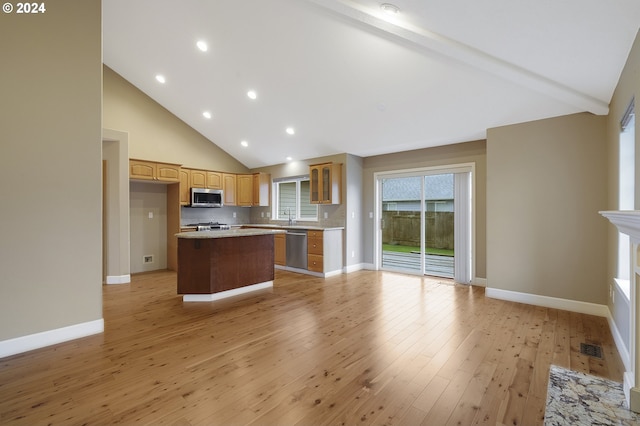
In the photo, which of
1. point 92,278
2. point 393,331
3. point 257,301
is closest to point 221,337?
point 257,301

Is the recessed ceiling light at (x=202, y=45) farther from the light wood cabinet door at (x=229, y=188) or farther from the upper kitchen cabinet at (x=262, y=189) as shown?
the upper kitchen cabinet at (x=262, y=189)

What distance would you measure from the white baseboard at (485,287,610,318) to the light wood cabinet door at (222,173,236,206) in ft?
19.1

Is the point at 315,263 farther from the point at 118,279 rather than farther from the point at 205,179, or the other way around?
the point at 118,279

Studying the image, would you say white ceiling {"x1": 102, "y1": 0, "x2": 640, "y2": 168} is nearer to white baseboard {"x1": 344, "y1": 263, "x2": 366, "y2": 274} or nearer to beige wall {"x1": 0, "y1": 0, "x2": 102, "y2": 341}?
beige wall {"x1": 0, "y1": 0, "x2": 102, "y2": 341}

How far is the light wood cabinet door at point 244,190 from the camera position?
7577 millimetres

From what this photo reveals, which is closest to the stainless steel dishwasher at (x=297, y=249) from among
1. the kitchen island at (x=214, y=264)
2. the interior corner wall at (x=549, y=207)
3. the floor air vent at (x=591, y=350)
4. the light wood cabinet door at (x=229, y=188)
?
the kitchen island at (x=214, y=264)

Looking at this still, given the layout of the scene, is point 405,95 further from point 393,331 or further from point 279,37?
point 393,331

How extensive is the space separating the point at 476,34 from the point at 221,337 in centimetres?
372

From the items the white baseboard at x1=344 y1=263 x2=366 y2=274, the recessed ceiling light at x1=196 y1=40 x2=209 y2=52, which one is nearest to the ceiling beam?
the recessed ceiling light at x1=196 y1=40 x2=209 y2=52

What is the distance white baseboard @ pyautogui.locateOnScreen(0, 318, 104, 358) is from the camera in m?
2.60

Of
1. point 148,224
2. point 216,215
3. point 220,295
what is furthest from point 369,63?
point 148,224

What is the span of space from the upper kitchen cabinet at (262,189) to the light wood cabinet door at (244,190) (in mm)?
125

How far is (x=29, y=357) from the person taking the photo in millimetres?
2572

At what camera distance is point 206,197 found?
674 cm
